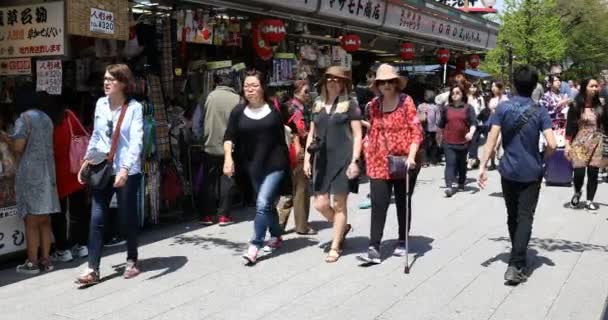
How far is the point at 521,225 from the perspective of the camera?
17.2ft

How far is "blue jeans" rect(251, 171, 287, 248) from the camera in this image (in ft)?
19.0

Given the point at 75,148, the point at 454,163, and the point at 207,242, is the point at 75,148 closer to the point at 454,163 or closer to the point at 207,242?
the point at 207,242

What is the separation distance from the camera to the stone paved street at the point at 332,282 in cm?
461

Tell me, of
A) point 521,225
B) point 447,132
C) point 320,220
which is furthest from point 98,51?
point 447,132

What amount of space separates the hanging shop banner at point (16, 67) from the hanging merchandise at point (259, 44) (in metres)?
3.46

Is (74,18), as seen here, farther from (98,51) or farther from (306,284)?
(306,284)

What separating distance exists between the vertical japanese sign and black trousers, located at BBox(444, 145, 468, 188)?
594 centimetres

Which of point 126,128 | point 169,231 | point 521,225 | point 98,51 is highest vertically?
point 98,51

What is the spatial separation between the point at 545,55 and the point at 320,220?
101 feet

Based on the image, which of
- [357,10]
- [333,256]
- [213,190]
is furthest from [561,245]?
[357,10]

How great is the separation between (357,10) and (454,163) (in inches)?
121

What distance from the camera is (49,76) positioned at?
6.13 metres

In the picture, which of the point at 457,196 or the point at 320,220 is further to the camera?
the point at 457,196

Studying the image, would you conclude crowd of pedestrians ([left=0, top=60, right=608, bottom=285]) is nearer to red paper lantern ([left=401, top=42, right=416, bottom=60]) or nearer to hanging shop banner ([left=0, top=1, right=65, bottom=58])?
hanging shop banner ([left=0, top=1, right=65, bottom=58])
